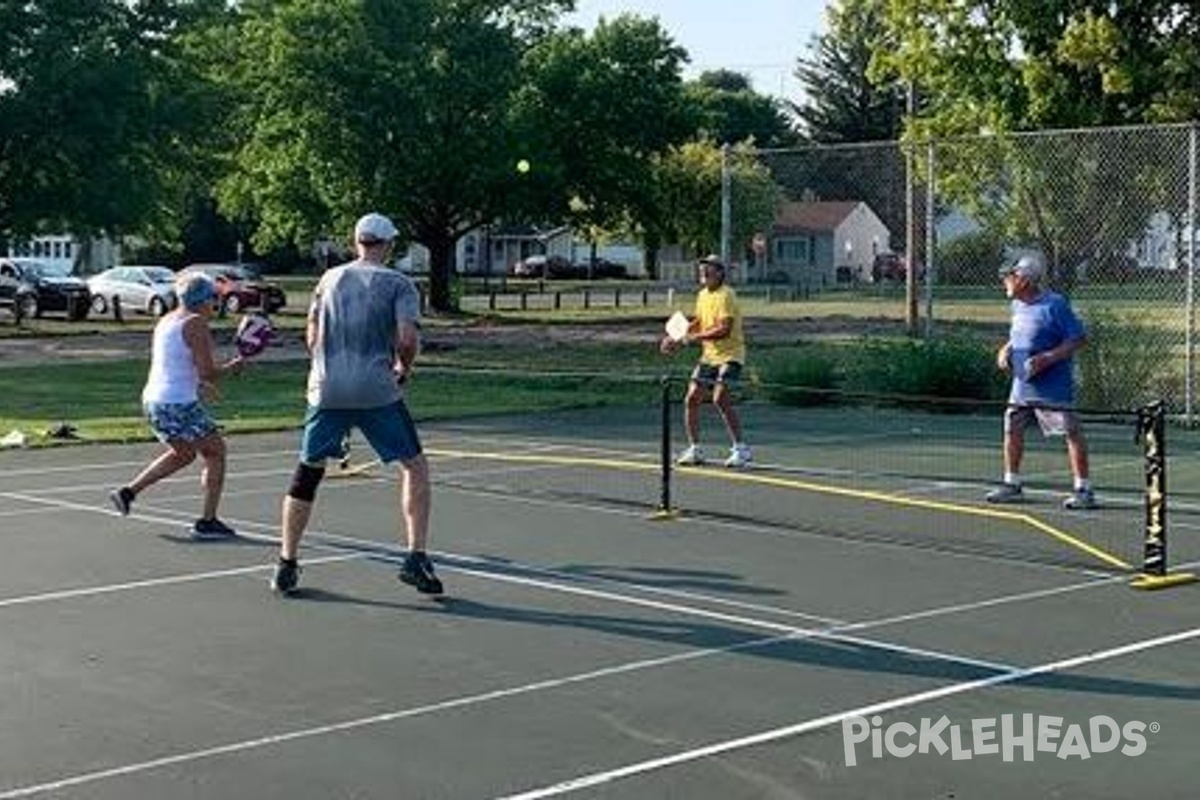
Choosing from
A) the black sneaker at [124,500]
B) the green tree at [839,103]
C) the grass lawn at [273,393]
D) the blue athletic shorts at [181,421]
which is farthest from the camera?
the green tree at [839,103]

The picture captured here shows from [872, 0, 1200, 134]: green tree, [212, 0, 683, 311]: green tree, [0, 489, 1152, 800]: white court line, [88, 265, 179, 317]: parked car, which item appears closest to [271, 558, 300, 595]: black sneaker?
[0, 489, 1152, 800]: white court line

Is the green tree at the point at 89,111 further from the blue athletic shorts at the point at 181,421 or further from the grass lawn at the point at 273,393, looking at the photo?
the blue athletic shorts at the point at 181,421

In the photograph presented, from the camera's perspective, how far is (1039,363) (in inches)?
Answer: 572

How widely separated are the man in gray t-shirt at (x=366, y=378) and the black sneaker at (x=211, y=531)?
234cm

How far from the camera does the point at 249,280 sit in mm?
57031

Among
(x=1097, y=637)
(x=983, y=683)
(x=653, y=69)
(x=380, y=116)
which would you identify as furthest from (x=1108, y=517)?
(x=653, y=69)

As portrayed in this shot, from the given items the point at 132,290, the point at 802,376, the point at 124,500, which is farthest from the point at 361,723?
the point at 132,290

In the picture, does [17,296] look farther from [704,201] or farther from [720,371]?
[720,371]

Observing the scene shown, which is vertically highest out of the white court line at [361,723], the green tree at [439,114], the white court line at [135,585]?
the green tree at [439,114]

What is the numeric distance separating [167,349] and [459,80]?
129 feet

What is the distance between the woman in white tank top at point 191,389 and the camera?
42.6 ft

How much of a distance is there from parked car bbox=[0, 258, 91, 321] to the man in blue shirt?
42.0m

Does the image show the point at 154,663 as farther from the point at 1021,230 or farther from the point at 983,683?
the point at 1021,230

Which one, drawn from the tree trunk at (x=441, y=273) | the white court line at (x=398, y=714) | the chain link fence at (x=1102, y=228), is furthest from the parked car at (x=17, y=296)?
the white court line at (x=398, y=714)
